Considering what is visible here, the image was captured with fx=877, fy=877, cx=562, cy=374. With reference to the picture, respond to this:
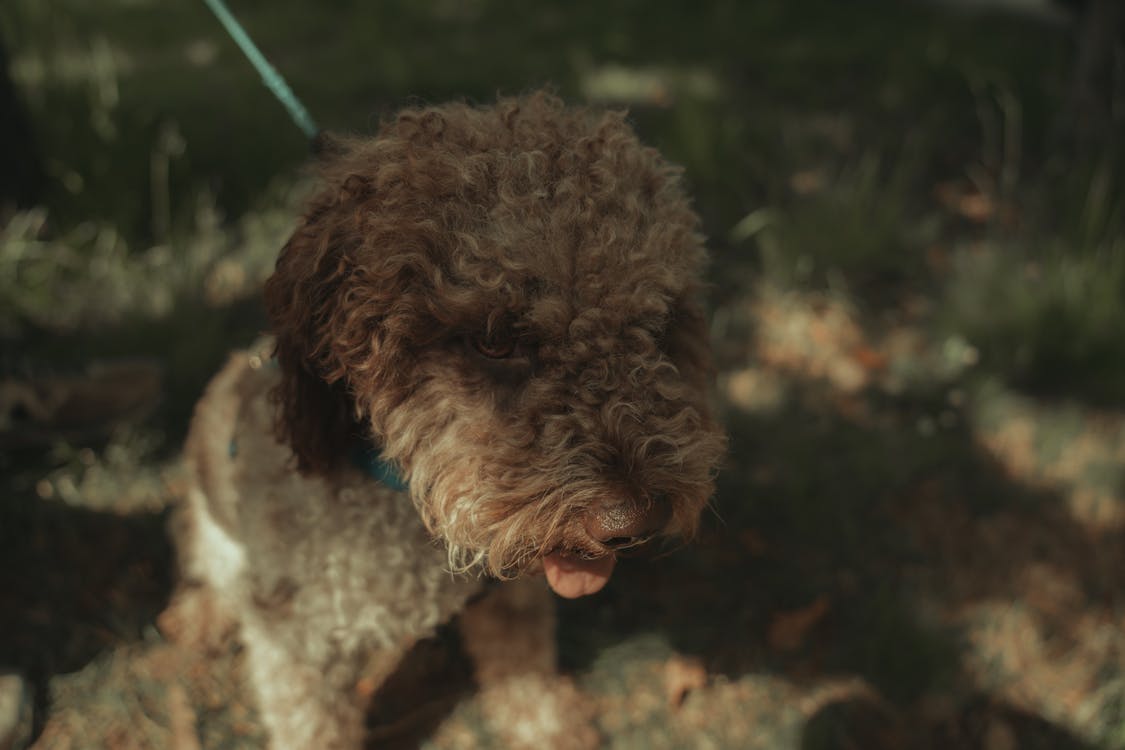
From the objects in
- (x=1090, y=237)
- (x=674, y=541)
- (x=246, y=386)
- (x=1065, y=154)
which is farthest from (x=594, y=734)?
(x=1065, y=154)

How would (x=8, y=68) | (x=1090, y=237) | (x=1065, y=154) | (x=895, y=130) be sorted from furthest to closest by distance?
1. (x=895, y=130)
2. (x=1065, y=154)
3. (x=1090, y=237)
4. (x=8, y=68)

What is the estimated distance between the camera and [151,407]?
333 centimetres

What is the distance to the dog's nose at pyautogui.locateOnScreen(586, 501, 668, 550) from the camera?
170cm

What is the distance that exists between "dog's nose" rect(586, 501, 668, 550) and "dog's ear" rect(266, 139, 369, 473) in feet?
2.09

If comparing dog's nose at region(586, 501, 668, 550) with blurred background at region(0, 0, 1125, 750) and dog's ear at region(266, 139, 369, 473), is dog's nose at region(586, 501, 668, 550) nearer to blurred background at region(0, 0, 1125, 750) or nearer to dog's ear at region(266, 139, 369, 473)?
dog's ear at region(266, 139, 369, 473)

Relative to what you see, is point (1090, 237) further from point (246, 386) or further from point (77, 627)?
point (77, 627)

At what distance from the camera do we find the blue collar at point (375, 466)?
2046 millimetres

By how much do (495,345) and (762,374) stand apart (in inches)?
92.9

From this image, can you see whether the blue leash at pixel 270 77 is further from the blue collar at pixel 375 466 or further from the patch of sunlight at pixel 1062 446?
the patch of sunlight at pixel 1062 446

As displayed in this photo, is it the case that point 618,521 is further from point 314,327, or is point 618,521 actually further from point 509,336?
point 314,327

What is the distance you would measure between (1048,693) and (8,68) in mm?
4504

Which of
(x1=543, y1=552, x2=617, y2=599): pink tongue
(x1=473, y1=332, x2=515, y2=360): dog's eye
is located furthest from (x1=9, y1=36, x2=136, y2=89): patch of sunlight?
(x1=543, y1=552, x2=617, y2=599): pink tongue

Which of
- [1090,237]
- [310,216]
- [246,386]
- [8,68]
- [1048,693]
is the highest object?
[310,216]

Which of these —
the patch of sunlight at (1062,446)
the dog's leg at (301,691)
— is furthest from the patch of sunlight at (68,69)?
the patch of sunlight at (1062,446)
